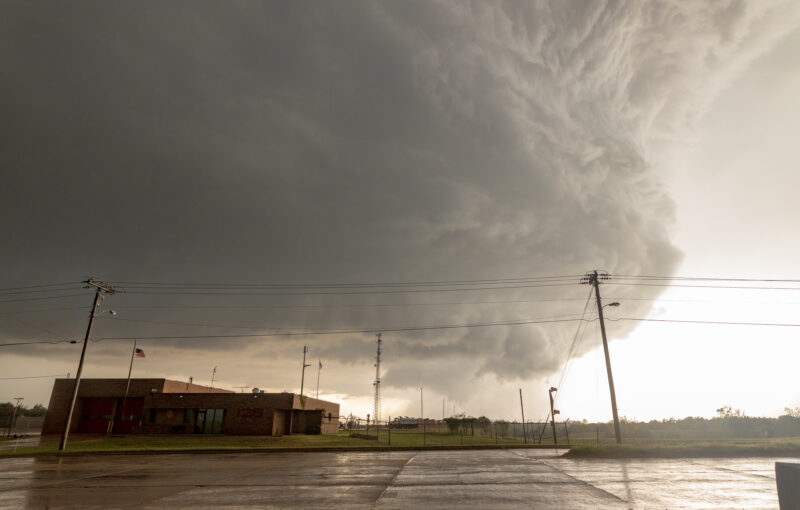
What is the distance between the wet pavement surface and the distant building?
32.4 metres

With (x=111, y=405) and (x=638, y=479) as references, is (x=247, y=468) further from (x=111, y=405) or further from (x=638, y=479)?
(x=111, y=405)

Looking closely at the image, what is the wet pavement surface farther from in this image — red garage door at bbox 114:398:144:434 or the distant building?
red garage door at bbox 114:398:144:434

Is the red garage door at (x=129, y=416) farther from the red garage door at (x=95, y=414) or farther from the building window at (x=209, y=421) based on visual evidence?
the building window at (x=209, y=421)

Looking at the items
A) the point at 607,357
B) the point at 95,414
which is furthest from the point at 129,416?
the point at 607,357

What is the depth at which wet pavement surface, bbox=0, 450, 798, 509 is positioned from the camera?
34.2 ft

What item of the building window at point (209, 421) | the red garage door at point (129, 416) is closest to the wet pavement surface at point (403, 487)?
the building window at point (209, 421)

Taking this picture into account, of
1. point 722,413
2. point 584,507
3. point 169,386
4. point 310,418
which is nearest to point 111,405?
point 169,386

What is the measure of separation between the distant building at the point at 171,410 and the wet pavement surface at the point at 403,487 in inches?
1277

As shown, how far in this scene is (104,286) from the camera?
37.3 m

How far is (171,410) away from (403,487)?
48.5 m

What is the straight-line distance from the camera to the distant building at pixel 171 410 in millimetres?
50250

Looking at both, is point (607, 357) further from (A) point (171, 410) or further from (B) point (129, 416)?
(B) point (129, 416)

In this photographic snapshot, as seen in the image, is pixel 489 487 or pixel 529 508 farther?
pixel 489 487

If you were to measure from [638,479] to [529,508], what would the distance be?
675 centimetres
